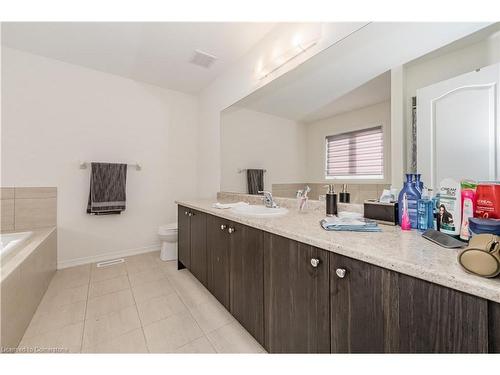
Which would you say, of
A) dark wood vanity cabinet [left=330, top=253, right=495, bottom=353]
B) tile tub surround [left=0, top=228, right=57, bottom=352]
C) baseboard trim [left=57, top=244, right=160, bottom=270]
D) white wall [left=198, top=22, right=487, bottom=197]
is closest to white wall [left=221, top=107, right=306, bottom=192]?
white wall [left=198, top=22, right=487, bottom=197]

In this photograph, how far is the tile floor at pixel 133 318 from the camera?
1171mm

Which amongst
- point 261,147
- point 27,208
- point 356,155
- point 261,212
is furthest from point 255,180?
point 27,208

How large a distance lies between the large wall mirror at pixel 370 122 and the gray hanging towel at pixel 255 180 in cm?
1

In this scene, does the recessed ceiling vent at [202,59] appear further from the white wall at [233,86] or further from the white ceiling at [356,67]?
the white ceiling at [356,67]

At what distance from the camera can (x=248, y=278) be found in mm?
1115

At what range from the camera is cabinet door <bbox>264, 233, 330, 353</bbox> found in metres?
0.75

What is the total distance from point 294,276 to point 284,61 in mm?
1579

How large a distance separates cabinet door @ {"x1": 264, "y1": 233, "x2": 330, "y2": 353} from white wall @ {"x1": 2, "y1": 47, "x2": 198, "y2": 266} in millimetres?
2269

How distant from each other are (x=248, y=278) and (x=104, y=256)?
2.21 m

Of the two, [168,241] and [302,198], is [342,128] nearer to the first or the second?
[302,198]

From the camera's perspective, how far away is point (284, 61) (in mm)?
1608

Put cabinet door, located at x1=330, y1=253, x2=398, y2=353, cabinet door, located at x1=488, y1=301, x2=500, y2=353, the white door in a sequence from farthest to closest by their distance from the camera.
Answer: the white door
cabinet door, located at x1=330, y1=253, x2=398, y2=353
cabinet door, located at x1=488, y1=301, x2=500, y2=353

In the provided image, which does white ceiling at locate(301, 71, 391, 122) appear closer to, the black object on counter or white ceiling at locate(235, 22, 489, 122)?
white ceiling at locate(235, 22, 489, 122)
